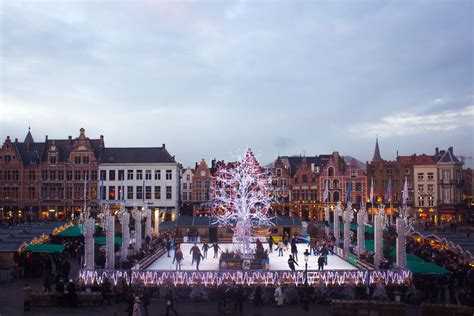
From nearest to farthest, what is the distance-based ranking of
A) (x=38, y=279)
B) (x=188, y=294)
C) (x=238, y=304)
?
(x=238, y=304) < (x=188, y=294) < (x=38, y=279)

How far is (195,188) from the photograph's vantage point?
85.0 m

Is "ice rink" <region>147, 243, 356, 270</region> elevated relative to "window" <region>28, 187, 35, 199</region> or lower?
lower

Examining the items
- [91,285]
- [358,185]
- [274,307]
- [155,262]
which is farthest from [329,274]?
[358,185]

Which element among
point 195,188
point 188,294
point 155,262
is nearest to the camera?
point 188,294

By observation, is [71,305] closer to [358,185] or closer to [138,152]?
[138,152]

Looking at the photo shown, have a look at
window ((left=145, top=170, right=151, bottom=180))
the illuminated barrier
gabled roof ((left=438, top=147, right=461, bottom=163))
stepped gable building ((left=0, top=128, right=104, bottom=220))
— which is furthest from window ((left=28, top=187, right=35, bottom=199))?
gabled roof ((left=438, top=147, right=461, bottom=163))

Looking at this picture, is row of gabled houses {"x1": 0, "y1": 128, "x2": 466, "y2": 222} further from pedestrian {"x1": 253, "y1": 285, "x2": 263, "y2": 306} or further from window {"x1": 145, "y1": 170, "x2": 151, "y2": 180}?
pedestrian {"x1": 253, "y1": 285, "x2": 263, "y2": 306}

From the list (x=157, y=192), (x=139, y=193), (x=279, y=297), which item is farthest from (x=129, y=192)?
(x=279, y=297)

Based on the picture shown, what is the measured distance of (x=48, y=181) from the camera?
78.4 meters

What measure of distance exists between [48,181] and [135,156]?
12871mm

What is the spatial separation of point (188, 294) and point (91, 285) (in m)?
4.75

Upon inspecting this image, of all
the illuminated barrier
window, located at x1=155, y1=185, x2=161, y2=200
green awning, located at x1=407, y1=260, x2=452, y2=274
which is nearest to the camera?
the illuminated barrier

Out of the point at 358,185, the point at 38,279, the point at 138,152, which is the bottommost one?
the point at 38,279

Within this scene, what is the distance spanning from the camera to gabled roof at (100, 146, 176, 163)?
79062 millimetres
